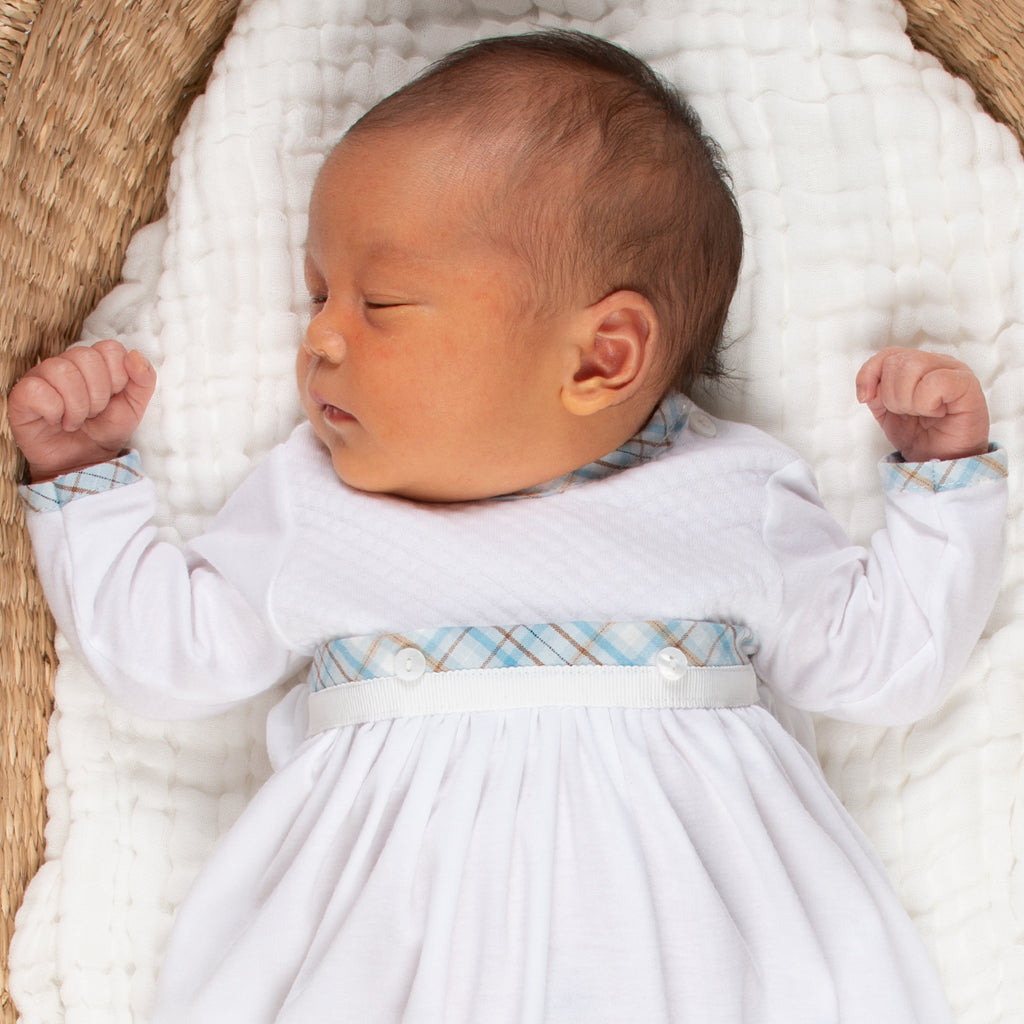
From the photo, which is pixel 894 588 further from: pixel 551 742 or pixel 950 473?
pixel 551 742

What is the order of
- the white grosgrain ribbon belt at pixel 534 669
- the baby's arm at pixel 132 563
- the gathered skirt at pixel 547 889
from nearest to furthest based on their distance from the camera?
1. the gathered skirt at pixel 547 889
2. the white grosgrain ribbon belt at pixel 534 669
3. the baby's arm at pixel 132 563

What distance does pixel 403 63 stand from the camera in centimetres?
156

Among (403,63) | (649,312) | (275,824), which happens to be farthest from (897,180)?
(275,824)

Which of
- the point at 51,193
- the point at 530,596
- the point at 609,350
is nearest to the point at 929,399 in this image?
the point at 609,350

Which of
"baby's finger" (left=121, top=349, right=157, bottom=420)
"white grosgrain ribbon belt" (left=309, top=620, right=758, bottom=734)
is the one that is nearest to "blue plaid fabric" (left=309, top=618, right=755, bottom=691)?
"white grosgrain ribbon belt" (left=309, top=620, right=758, bottom=734)

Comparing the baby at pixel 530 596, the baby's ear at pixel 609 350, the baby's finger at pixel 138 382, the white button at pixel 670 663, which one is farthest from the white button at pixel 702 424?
the baby's finger at pixel 138 382

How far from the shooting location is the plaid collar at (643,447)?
1.35 m

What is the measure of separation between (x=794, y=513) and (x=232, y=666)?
55cm

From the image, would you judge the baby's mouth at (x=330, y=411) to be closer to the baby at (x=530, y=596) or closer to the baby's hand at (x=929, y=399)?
the baby at (x=530, y=596)

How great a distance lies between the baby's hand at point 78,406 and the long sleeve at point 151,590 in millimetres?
41

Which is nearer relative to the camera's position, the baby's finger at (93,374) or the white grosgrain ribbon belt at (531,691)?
the white grosgrain ribbon belt at (531,691)

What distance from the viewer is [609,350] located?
128 centimetres

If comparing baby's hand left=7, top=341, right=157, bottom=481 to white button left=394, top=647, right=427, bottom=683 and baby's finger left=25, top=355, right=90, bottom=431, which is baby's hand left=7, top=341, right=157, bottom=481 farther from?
white button left=394, top=647, right=427, bottom=683

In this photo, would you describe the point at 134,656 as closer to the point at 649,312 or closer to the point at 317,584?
the point at 317,584
